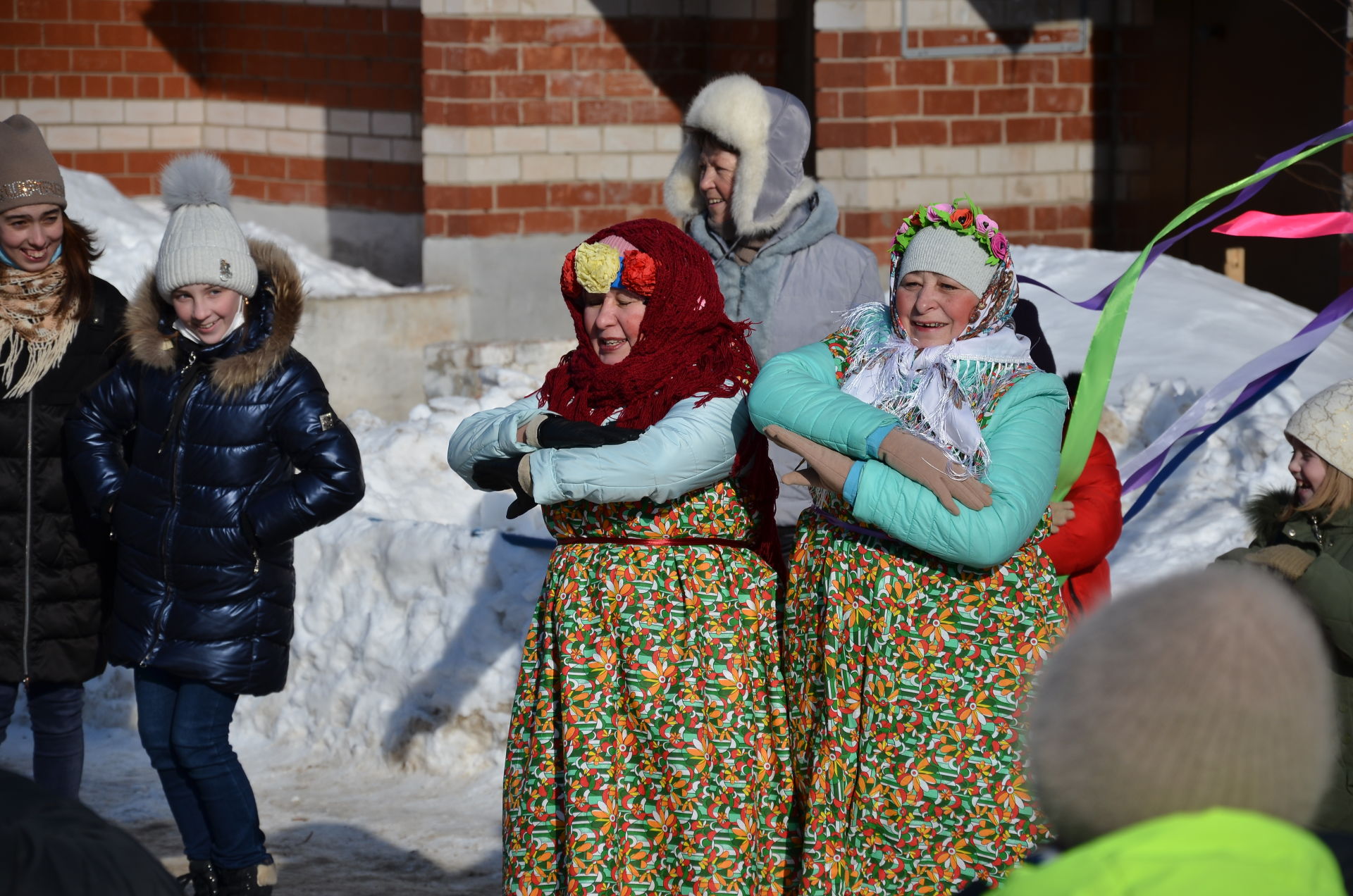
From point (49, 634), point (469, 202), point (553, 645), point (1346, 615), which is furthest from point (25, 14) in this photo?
point (1346, 615)

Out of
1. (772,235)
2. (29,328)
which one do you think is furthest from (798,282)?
(29,328)

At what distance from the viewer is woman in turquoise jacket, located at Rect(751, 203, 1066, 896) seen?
3.01 metres

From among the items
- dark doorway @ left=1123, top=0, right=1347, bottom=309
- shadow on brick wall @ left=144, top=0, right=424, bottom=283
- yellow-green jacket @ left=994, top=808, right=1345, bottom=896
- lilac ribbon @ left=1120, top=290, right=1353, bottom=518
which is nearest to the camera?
yellow-green jacket @ left=994, top=808, right=1345, bottom=896

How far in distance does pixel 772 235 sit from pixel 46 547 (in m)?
2.14

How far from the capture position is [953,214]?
10.5 ft

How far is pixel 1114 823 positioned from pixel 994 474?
66.2 inches

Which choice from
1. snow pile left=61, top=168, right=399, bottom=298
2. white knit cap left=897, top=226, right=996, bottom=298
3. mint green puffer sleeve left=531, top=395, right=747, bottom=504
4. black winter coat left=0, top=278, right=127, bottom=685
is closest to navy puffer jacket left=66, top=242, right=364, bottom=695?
black winter coat left=0, top=278, right=127, bottom=685

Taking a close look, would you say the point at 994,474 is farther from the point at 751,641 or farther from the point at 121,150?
the point at 121,150

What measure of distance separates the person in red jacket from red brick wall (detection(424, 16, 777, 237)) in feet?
25.0

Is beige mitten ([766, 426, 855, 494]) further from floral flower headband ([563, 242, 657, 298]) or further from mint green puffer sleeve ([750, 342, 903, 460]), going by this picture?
floral flower headband ([563, 242, 657, 298])

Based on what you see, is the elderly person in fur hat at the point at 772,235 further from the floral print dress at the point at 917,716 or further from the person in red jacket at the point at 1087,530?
the floral print dress at the point at 917,716

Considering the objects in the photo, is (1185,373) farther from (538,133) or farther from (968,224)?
(538,133)

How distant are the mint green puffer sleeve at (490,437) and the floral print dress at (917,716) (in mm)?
763

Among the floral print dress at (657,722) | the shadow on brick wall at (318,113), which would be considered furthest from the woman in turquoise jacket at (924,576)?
the shadow on brick wall at (318,113)
